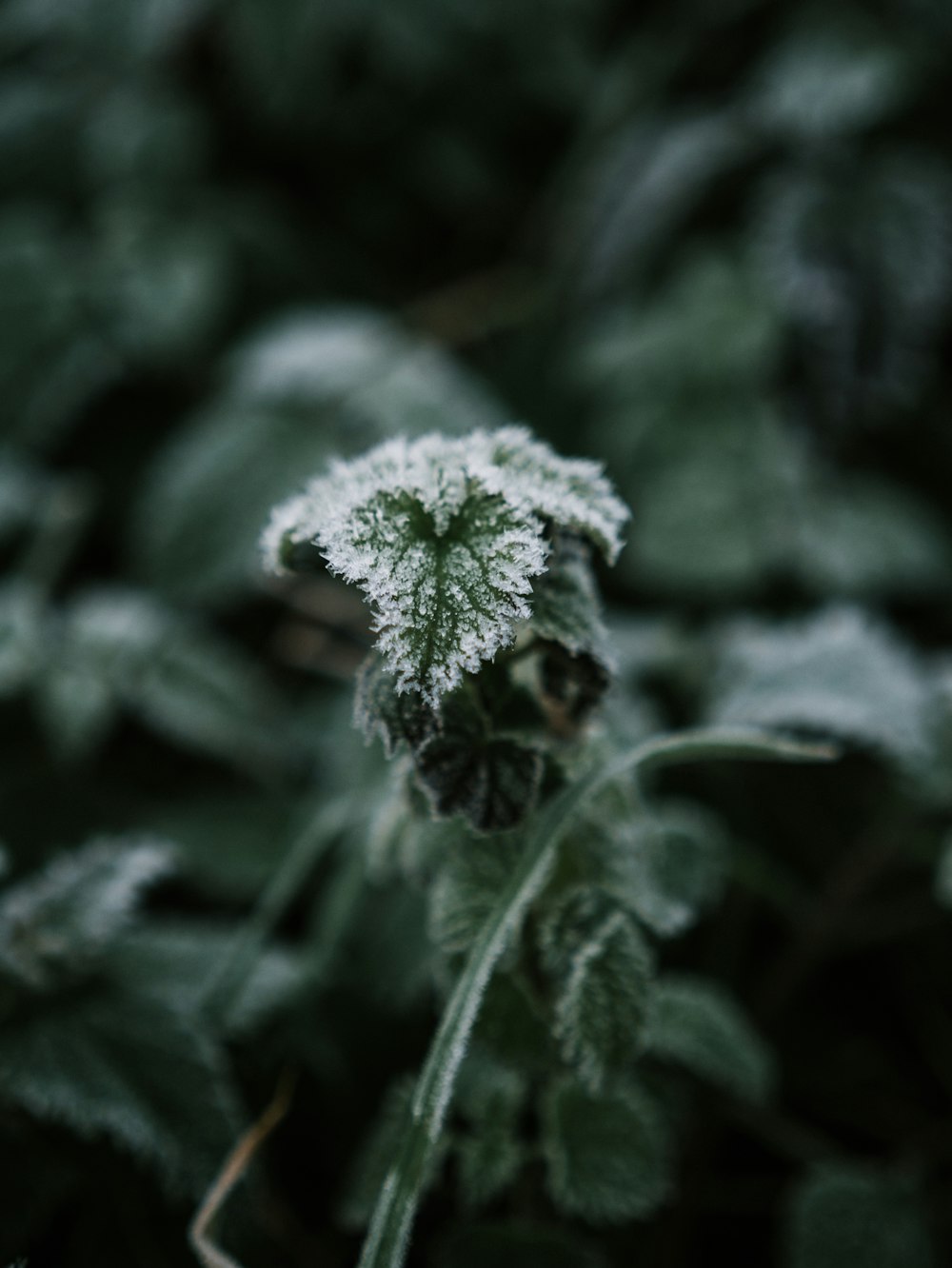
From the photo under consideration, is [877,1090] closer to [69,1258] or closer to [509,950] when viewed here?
[509,950]

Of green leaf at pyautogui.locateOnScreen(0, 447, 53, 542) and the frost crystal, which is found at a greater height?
green leaf at pyautogui.locateOnScreen(0, 447, 53, 542)

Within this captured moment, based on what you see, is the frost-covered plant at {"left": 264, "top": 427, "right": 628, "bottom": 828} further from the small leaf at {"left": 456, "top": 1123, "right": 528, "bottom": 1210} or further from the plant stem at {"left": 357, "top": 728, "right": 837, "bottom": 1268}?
the small leaf at {"left": 456, "top": 1123, "right": 528, "bottom": 1210}

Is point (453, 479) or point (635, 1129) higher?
point (453, 479)

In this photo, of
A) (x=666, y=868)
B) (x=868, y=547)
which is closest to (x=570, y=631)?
(x=666, y=868)

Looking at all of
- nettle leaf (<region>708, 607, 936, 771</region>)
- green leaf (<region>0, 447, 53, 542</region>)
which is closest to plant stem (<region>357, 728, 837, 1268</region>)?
nettle leaf (<region>708, 607, 936, 771</region>)

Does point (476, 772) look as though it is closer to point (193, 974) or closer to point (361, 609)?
point (193, 974)

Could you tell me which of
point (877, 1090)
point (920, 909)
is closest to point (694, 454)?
point (920, 909)

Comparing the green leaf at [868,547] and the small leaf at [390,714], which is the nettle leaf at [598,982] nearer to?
the small leaf at [390,714]

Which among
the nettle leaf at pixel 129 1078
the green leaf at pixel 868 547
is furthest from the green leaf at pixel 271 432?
the nettle leaf at pixel 129 1078

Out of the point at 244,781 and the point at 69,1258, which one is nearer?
the point at 69,1258
